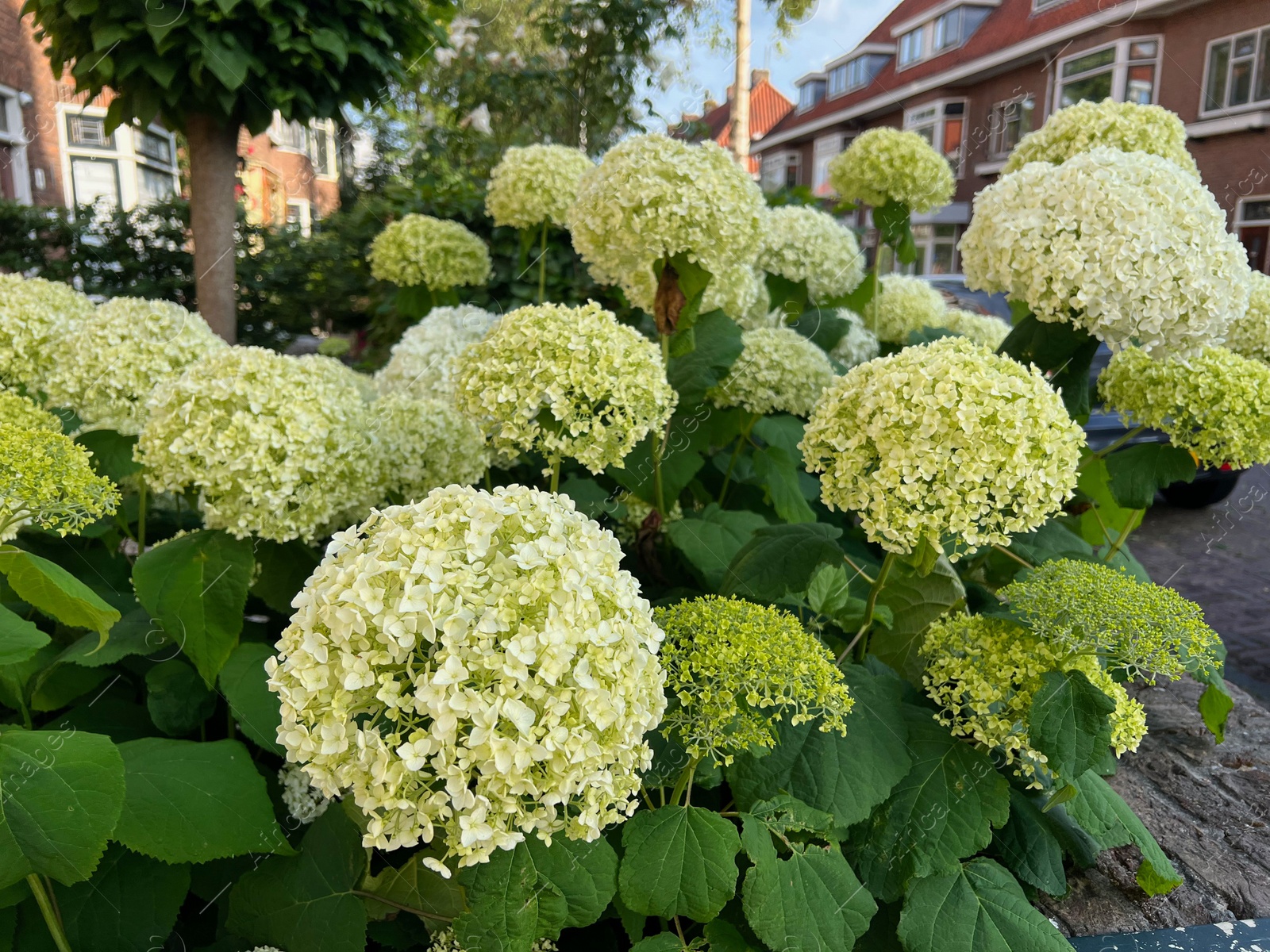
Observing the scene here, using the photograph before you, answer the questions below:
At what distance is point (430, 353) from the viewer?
9.09 feet

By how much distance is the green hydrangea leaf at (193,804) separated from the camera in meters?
1.32

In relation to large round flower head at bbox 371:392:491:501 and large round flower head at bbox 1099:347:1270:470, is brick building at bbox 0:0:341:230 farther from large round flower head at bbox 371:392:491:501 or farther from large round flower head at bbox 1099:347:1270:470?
large round flower head at bbox 1099:347:1270:470

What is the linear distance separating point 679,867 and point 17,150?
37.7 ft

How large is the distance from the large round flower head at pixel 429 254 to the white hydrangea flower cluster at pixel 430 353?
2.00ft

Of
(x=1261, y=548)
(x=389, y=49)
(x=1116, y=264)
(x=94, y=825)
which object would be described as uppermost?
(x=389, y=49)

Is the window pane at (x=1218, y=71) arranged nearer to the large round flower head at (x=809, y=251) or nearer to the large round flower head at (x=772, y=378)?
the large round flower head at (x=809, y=251)

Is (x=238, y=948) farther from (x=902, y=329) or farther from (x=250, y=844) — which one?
(x=902, y=329)

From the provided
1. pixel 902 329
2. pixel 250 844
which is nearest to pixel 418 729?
pixel 250 844

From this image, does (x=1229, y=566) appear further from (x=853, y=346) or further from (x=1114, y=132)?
(x=1114, y=132)

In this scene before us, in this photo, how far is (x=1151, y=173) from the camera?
1817 mm

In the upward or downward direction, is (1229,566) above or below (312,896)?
below

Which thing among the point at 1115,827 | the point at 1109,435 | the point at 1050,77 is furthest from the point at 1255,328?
the point at 1109,435

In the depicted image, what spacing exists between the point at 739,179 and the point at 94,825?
6.51 ft

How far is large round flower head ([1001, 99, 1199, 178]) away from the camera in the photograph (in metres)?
2.30
